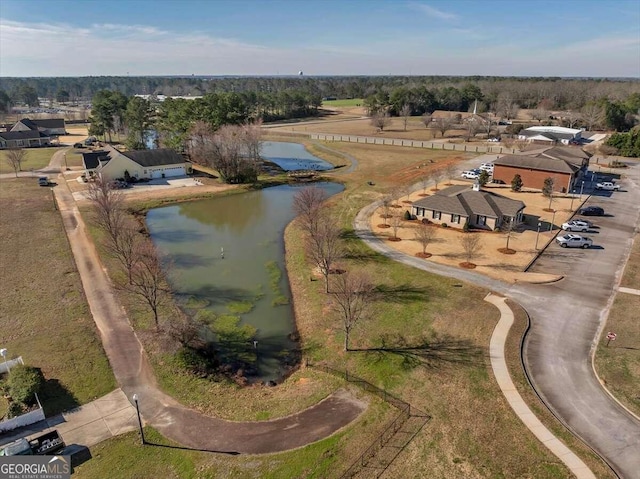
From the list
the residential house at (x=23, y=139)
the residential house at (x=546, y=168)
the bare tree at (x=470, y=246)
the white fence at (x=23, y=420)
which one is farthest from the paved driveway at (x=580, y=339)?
the residential house at (x=23, y=139)

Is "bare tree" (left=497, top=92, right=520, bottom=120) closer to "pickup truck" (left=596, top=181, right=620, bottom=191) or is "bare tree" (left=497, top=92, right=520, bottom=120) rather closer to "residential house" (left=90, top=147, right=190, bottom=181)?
"pickup truck" (left=596, top=181, right=620, bottom=191)

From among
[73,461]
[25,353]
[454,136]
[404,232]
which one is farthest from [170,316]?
[454,136]

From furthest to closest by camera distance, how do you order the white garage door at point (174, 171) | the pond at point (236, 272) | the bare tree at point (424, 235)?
1. the white garage door at point (174, 171)
2. the bare tree at point (424, 235)
3. the pond at point (236, 272)

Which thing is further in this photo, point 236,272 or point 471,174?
point 471,174

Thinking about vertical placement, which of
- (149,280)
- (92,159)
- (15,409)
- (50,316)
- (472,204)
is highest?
(92,159)

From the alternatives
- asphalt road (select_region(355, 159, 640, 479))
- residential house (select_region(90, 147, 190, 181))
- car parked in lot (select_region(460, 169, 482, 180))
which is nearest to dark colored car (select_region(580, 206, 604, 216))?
asphalt road (select_region(355, 159, 640, 479))

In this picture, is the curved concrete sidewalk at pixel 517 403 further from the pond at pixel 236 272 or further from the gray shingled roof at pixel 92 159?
the gray shingled roof at pixel 92 159

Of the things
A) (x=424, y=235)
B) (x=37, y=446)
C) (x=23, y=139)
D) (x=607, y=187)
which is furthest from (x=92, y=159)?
(x=607, y=187)

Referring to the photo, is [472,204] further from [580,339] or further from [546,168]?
[580,339]
